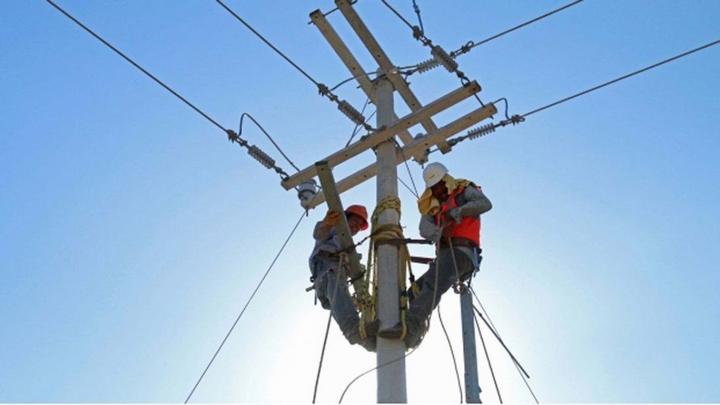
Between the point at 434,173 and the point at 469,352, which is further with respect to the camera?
the point at 434,173

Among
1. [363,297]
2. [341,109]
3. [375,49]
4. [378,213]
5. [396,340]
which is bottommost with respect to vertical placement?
[396,340]

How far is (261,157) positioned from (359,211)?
988 mm

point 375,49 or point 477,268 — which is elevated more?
point 375,49

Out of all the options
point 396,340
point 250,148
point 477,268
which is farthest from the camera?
point 250,148

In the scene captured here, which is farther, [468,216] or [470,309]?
[468,216]

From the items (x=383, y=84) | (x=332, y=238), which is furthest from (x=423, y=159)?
(x=332, y=238)

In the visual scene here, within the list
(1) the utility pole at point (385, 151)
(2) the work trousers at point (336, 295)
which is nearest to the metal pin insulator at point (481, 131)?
(1) the utility pole at point (385, 151)

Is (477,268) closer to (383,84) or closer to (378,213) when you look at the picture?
(378,213)

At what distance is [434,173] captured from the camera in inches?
263

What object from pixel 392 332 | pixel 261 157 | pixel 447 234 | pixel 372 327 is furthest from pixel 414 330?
pixel 261 157

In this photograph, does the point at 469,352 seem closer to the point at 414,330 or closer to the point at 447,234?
the point at 414,330

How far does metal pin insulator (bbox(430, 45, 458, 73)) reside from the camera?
682cm

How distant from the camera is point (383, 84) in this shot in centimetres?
733

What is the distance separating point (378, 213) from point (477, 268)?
32.9 inches
